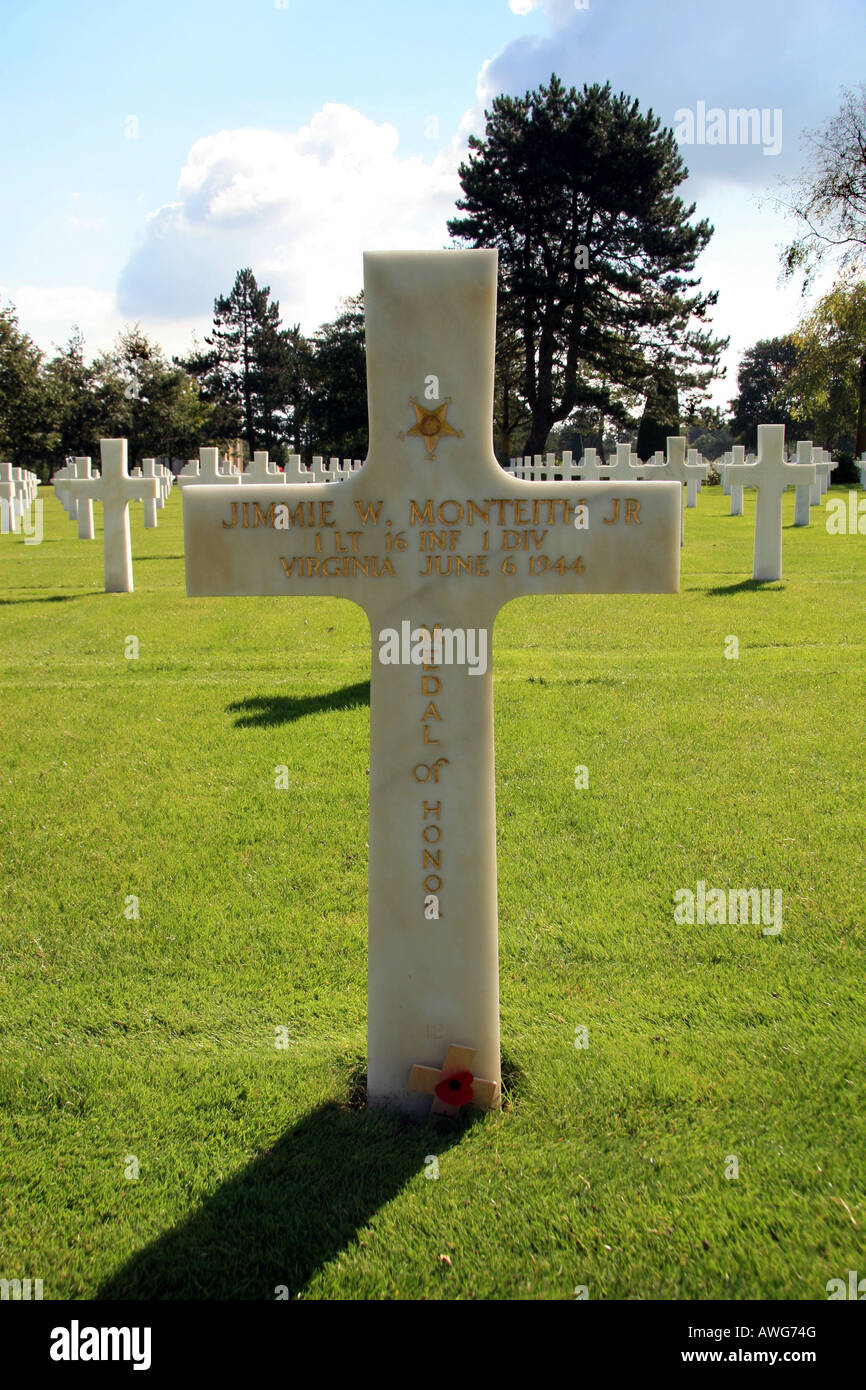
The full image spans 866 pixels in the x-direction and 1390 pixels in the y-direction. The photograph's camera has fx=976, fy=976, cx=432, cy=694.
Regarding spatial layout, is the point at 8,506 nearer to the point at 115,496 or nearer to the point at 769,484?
the point at 115,496

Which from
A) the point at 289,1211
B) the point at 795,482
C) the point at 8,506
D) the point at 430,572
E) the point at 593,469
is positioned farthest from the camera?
the point at 8,506

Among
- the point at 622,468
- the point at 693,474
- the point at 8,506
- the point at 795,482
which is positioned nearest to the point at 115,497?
the point at 795,482

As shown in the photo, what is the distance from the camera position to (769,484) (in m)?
13.3

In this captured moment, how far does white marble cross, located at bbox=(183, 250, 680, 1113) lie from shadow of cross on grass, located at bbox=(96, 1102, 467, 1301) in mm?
170

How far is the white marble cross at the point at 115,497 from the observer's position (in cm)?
1330

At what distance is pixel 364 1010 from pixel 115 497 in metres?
11.5

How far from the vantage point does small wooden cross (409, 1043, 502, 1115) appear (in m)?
3.04

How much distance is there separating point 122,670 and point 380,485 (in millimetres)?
6690

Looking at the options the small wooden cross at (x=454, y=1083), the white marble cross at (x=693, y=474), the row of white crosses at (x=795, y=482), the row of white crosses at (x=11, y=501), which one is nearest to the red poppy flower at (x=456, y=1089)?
the small wooden cross at (x=454, y=1083)

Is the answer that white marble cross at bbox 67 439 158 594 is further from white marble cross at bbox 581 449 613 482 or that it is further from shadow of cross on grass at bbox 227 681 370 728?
white marble cross at bbox 581 449 613 482

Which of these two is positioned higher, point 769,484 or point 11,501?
point 11,501

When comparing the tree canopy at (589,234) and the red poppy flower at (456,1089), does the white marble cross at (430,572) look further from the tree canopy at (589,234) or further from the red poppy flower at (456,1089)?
the tree canopy at (589,234)
